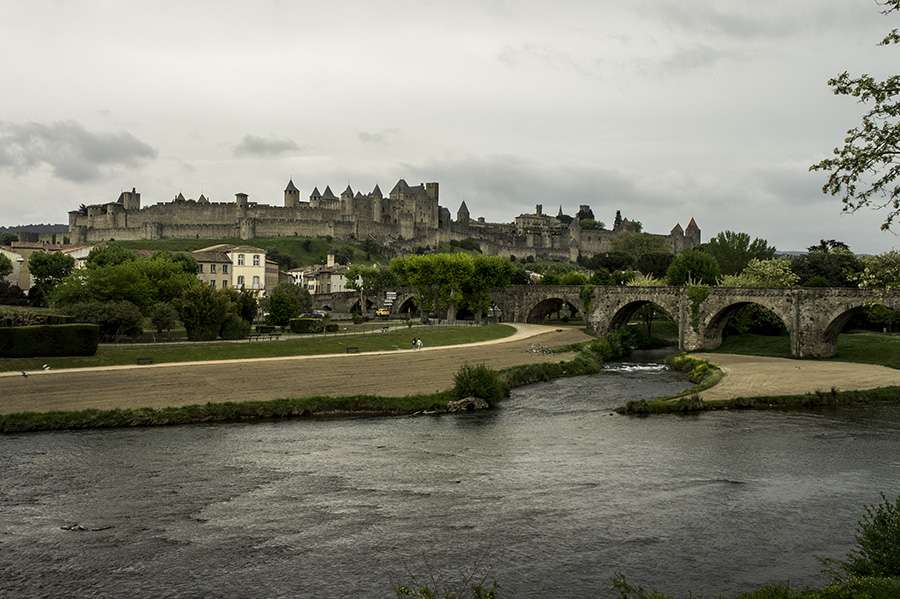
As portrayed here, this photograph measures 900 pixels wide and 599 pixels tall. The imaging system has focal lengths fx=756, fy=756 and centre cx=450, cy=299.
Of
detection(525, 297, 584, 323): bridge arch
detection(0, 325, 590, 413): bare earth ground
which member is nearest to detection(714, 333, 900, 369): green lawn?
detection(0, 325, 590, 413): bare earth ground

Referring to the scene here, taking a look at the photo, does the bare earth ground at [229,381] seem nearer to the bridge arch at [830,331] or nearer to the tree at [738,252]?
the bridge arch at [830,331]

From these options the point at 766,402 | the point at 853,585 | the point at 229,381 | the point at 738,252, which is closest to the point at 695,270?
the point at 738,252

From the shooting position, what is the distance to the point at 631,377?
1916 inches

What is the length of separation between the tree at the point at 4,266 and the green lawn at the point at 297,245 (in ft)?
194

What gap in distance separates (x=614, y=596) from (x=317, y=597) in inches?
230

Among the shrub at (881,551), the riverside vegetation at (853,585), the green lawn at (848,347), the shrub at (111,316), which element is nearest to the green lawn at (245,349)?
the shrub at (111,316)

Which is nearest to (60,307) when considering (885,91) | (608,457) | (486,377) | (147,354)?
(147,354)

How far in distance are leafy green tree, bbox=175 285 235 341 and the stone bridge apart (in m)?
38.1

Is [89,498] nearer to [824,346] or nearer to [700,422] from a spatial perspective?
[700,422]

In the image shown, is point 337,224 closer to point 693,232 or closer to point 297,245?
point 297,245

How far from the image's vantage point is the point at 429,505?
2041cm

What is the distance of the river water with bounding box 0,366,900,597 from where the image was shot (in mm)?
16016

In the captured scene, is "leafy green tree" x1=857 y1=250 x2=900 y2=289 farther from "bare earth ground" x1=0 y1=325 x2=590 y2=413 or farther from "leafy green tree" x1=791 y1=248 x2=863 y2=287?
"leafy green tree" x1=791 y1=248 x2=863 y2=287

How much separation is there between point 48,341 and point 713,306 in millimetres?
48971
